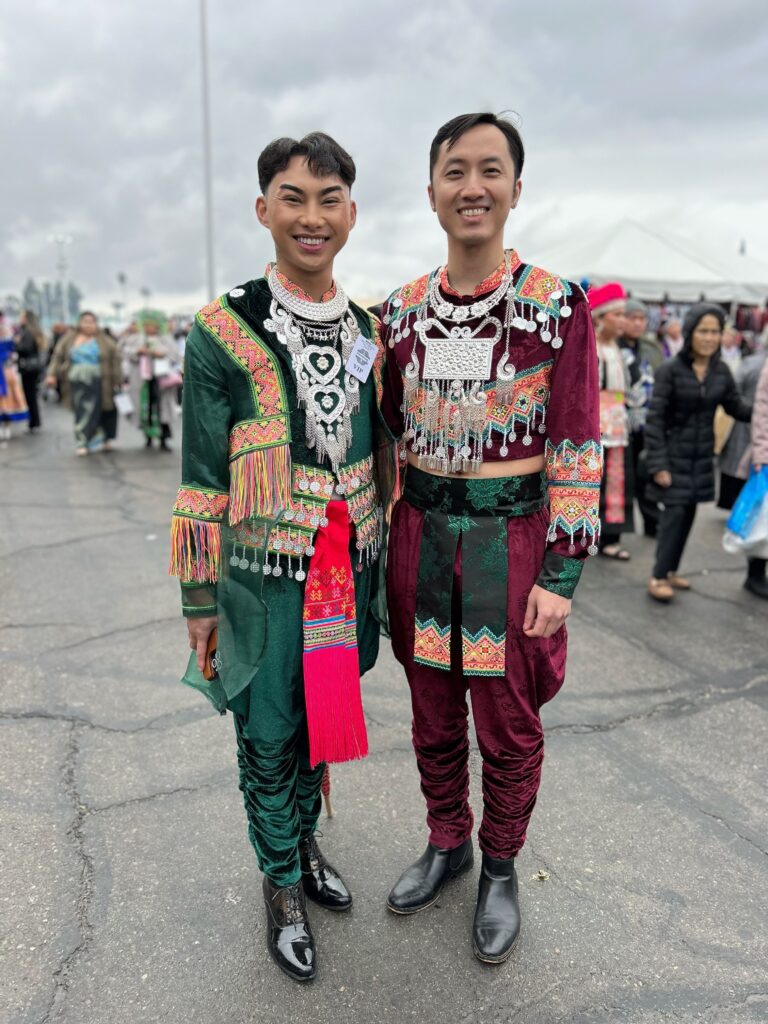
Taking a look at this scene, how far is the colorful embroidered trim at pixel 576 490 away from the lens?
6.08 feet

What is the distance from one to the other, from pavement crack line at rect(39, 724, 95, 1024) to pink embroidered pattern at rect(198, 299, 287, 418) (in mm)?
1526

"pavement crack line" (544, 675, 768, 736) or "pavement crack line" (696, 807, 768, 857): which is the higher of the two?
"pavement crack line" (544, 675, 768, 736)


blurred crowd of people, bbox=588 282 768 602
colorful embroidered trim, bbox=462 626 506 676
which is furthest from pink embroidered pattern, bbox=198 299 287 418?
blurred crowd of people, bbox=588 282 768 602

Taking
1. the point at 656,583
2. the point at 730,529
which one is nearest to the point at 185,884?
the point at 656,583

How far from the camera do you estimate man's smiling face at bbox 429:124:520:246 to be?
1.79 m

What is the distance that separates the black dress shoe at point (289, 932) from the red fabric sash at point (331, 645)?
1.30 ft

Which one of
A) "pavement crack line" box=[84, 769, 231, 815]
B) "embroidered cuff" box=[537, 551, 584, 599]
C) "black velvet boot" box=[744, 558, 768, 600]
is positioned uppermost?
"embroidered cuff" box=[537, 551, 584, 599]

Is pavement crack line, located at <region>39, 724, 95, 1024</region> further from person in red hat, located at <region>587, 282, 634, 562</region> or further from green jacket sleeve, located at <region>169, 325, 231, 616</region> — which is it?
person in red hat, located at <region>587, 282, 634, 562</region>

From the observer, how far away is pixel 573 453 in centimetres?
186

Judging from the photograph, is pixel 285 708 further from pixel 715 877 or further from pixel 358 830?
pixel 715 877

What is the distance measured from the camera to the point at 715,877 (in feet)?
7.62

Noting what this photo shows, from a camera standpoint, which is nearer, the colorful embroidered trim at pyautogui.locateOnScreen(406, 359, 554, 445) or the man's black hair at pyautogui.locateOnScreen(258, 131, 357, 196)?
the man's black hair at pyautogui.locateOnScreen(258, 131, 357, 196)

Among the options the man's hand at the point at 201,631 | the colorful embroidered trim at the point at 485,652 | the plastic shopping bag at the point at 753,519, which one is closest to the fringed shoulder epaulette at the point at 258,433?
the man's hand at the point at 201,631

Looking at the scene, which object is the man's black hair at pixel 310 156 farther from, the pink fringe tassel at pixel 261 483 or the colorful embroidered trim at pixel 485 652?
the colorful embroidered trim at pixel 485 652
